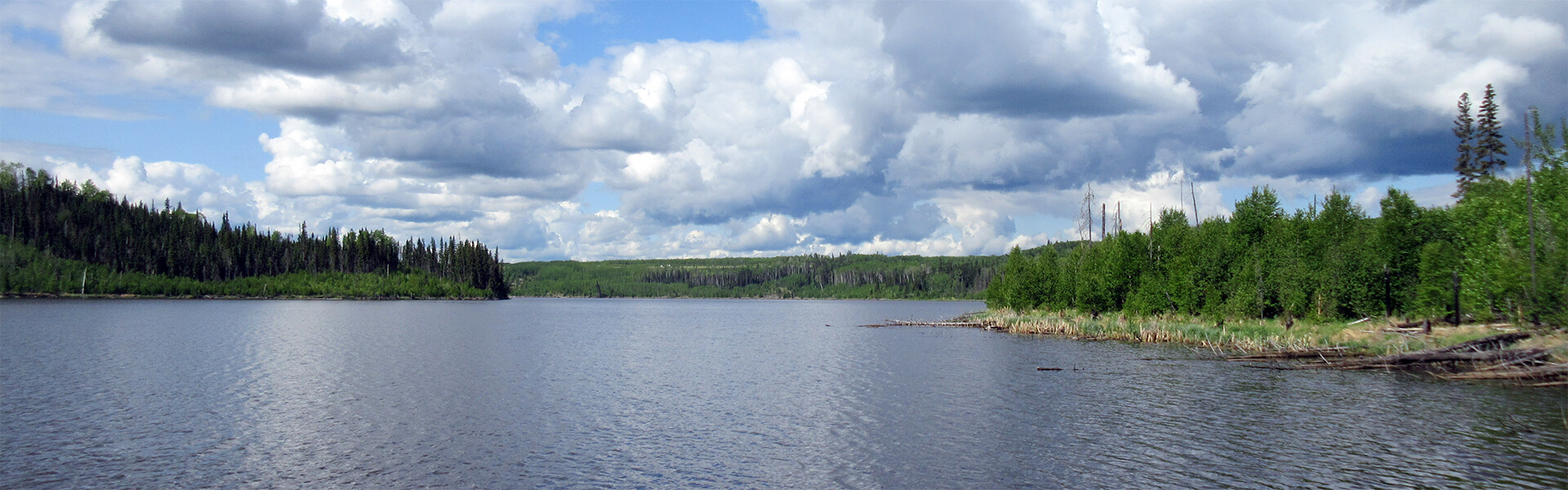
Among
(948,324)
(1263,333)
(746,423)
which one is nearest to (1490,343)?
(1263,333)

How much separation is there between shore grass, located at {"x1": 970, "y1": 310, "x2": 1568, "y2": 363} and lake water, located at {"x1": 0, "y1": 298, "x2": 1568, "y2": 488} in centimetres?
627

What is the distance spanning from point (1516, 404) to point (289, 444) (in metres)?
45.2

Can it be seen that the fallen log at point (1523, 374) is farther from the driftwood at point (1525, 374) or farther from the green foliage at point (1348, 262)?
the green foliage at point (1348, 262)

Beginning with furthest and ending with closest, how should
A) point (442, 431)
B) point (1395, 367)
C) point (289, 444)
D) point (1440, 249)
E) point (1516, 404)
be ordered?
point (1440, 249)
point (1395, 367)
point (1516, 404)
point (442, 431)
point (289, 444)

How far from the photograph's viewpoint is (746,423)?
32469 millimetres

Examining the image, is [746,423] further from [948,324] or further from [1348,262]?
[948,324]

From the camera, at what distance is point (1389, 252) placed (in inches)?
2657

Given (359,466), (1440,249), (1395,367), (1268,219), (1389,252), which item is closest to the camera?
(359,466)

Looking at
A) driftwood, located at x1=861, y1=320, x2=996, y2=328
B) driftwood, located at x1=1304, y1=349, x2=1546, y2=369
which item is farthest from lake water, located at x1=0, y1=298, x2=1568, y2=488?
driftwood, located at x1=861, y1=320, x2=996, y2=328

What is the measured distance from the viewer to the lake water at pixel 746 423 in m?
23.9

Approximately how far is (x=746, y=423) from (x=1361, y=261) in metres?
56.6

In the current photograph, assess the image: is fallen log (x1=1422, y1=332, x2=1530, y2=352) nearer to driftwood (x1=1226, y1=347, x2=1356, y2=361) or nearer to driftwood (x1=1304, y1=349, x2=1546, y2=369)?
driftwood (x1=1304, y1=349, x2=1546, y2=369)

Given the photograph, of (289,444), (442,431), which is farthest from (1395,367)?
(289,444)

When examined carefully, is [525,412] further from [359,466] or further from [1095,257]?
[1095,257]
